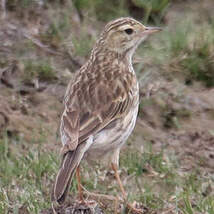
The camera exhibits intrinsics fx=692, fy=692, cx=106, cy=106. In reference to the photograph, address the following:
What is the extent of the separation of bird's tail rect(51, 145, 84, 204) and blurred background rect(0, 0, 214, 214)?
1.92 ft

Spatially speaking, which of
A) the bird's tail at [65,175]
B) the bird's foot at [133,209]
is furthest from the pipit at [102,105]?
the bird's foot at [133,209]

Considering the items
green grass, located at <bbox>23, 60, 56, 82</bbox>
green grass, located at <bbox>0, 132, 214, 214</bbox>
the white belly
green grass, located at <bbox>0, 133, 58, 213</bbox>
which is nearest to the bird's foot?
green grass, located at <bbox>0, 132, 214, 214</bbox>

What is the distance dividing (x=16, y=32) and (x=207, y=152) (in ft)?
8.64

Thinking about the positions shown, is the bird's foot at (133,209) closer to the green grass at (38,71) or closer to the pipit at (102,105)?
the pipit at (102,105)

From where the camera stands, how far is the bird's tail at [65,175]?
15.0 feet

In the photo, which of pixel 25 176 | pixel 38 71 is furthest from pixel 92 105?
pixel 38 71

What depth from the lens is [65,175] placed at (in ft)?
15.5

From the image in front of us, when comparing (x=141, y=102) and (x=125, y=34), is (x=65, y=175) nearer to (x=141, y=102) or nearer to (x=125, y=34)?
(x=125, y=34)

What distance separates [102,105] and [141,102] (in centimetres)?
192

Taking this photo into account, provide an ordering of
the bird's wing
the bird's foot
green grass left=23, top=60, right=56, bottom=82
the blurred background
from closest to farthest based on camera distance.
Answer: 1. the bird's wing
2. the bird's foot
3. the blurred background
4. green grass left=23, top=60, right=56, bottom=82

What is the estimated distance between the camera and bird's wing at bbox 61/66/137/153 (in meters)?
5.05

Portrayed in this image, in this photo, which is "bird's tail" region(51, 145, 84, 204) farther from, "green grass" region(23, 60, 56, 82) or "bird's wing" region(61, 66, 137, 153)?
"green grass" region(23, 60, 56, 82)

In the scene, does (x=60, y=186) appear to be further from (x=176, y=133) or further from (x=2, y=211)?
(x=176, y=133)

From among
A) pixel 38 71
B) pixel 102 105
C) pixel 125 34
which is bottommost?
pixel 38 71
